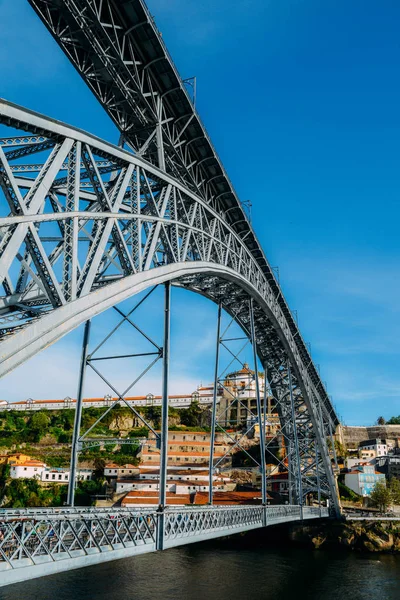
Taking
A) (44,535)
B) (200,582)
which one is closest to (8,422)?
(200,582)

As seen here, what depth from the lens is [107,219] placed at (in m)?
10.2

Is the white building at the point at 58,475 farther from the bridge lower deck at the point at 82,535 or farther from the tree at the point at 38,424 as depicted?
the bridge lower deck at the point at 82,535

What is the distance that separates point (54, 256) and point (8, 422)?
3144 inches

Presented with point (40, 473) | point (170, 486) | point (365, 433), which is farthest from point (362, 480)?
point (40, 473)

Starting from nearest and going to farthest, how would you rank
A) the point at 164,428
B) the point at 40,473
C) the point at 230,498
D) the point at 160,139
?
Answer: the point at 164,428 → the point at 160,139 → the point at 230,498 → the point at 40,473

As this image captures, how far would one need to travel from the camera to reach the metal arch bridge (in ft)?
27.2

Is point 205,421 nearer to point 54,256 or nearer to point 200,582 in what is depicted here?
point 200,582

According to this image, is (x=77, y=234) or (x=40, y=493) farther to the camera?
(x=40, y=493)

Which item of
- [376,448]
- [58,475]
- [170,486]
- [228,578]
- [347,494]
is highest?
[376,448]

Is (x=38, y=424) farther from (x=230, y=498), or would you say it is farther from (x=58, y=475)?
(x=230, y=498)

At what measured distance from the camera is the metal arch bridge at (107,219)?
27.2ft

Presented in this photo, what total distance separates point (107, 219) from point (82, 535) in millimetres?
7546

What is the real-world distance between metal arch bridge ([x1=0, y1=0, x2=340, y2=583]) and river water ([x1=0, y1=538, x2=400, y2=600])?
24.0ft

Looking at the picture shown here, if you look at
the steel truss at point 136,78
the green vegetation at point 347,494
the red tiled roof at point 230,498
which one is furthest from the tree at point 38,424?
the steel truss at point 136,78
